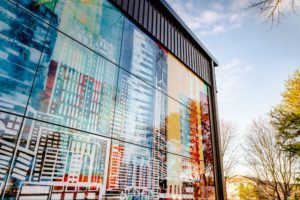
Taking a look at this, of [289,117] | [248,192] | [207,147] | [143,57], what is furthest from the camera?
[248,192]

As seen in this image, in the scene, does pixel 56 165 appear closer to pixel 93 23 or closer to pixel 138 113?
pixel 138 113

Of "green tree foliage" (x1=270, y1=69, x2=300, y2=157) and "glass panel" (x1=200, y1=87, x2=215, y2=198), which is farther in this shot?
"green tree foliage" (x1=270, y1=69, x2=300, y2=157)

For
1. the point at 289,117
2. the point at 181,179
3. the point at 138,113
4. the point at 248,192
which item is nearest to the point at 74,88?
the point at 138,113

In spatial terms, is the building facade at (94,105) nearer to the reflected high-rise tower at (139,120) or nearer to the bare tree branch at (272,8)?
the reflected high-rise tower at (139,120)

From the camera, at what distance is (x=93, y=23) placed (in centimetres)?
342

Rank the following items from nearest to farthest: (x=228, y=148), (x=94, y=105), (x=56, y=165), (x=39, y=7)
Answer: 1. (x=56, y=165)
2. (x=39, y=7)
3. (x=94, y=105)
4. (x=228, y=148)

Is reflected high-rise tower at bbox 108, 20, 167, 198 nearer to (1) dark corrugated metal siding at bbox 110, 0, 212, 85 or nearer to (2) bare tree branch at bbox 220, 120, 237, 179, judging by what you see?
(1) dark corrugated metal siding at bbox 110, 0, 212, 85

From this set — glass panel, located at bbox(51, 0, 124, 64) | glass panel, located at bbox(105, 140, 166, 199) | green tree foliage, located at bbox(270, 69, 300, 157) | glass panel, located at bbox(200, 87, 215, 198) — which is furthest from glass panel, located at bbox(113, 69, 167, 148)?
green tree foliage, located at bbox(270, 69, 300, 157)

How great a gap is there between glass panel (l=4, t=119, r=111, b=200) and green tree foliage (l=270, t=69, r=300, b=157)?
12.2 m

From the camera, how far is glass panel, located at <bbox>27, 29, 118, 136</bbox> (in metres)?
2.54

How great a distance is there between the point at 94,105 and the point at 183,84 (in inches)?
139

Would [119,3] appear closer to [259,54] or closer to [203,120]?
[203,120]

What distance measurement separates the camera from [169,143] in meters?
4.73

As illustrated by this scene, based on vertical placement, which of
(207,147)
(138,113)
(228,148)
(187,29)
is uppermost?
(187,29)
